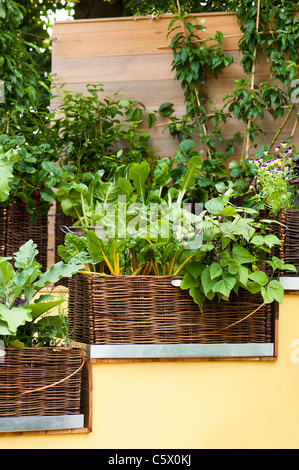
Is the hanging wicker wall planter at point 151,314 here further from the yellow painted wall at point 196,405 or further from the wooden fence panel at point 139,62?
the wooden fence panel at point 139,62

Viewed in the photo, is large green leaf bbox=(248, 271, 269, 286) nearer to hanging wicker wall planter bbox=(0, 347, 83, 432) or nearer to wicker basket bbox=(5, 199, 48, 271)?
hanging wicker wall planter bbox=(0, 347, 83, 432)

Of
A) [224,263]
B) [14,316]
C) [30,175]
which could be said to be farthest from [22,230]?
[224,263]

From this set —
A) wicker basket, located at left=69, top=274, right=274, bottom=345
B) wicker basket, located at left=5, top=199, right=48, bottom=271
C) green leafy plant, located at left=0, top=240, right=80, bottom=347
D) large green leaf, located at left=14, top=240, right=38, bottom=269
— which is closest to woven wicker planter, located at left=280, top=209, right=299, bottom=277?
wicker basket, located at left=69, top=274, right=274, bottom=345

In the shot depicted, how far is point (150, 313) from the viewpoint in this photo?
2027mm

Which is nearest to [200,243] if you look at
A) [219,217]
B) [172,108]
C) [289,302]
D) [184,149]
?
[219,217]

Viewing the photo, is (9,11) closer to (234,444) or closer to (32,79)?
(32,79)

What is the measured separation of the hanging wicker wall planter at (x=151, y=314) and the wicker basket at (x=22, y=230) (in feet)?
3.27

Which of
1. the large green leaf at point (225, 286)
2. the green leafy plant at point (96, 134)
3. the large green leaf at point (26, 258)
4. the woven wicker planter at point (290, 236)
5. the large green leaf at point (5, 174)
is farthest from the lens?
the green leafy plant at point (96, 134)

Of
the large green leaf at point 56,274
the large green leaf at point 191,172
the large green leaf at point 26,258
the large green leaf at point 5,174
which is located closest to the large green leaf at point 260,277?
the large green leaf at point 191,172

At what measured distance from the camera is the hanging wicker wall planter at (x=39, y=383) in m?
1.82

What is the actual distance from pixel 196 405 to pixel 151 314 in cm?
35

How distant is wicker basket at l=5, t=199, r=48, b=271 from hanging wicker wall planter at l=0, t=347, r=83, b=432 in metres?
1.17

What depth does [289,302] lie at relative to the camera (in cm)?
212

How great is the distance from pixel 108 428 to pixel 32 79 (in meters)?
1.97
